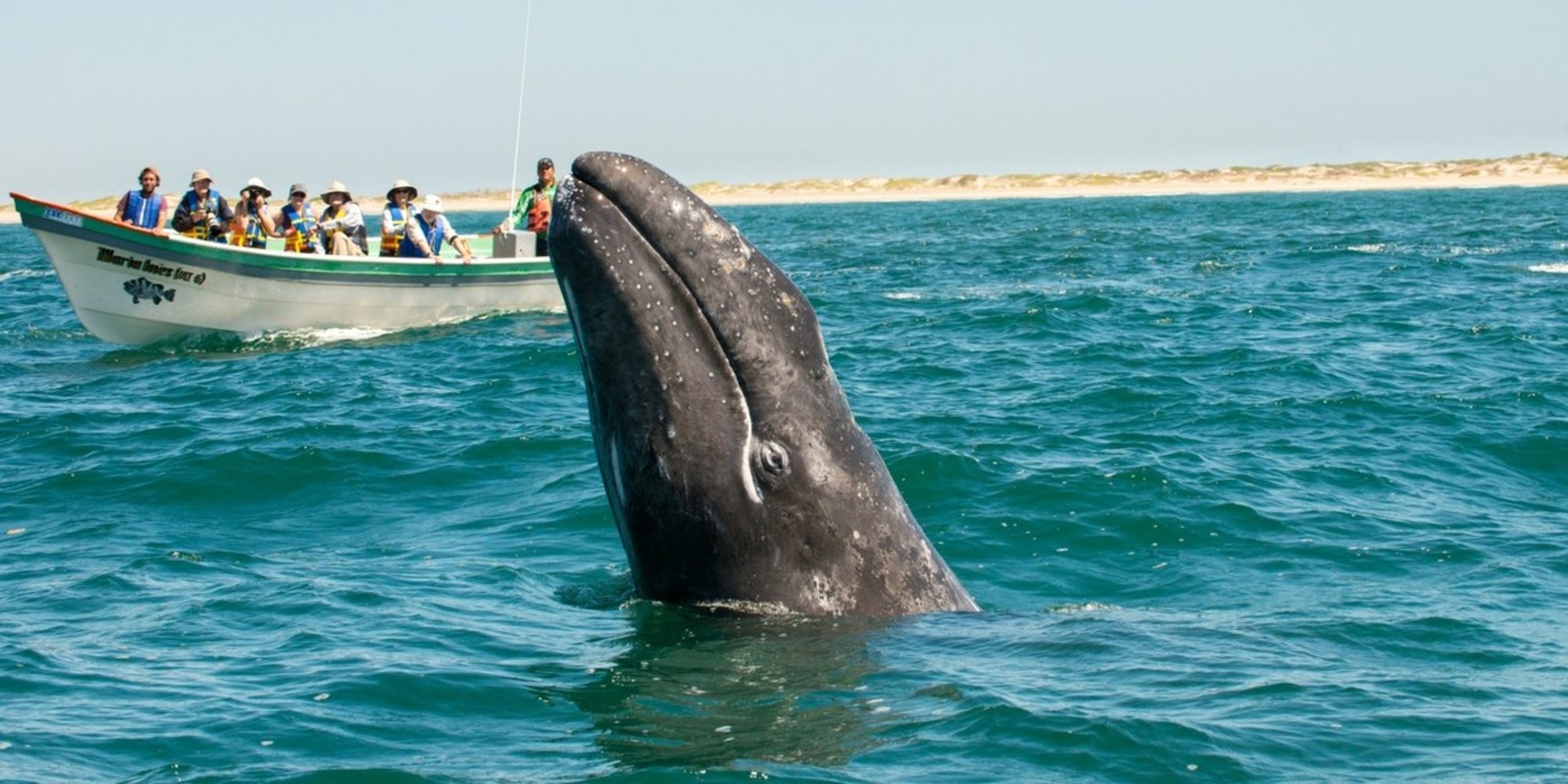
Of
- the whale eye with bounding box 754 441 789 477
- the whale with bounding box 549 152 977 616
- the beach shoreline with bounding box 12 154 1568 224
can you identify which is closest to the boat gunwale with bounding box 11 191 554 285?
the whale with bounding box 549 152 977 616

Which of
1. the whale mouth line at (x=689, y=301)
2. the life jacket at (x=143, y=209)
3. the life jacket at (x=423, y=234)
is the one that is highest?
the whale mouth line at (x=689, y=301)

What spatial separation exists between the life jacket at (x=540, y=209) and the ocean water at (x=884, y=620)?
9.81ft

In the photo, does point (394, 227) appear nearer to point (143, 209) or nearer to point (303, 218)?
point (303, 218)

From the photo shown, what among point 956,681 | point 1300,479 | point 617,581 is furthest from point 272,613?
point 1300,479

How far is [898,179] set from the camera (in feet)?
544

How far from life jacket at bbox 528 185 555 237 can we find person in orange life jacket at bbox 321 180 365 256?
296 centimetres

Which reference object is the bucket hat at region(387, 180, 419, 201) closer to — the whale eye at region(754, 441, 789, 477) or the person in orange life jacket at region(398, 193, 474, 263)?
the person in orange life jacket at region(398, 193, 474, 263)

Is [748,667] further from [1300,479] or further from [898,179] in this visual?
[898,179]

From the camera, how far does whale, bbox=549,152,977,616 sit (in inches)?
288

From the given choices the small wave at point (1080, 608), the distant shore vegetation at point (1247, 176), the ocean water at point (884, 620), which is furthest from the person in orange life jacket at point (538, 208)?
the distant shore vegetation at point (1247, 176)

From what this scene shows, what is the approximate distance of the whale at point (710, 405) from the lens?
7320 millimetres

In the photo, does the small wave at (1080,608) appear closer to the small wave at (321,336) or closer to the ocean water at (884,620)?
the ocean water at (884,620)

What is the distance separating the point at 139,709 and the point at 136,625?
1952mm

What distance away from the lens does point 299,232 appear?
27.3 m
